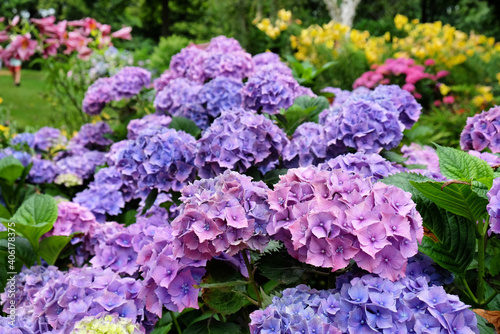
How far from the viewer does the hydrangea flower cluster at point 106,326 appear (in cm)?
109

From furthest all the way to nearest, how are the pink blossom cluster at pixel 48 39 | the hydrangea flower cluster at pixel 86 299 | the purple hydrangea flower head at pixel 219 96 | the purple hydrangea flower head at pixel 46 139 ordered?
the pink blossom cluster at pixel 48 39 → the purple hydrangea flower head at pixel 46 139 → the purple hydrangea flower head at pixel 219 96 → the hydrangea flower cluster at pixel 86 299

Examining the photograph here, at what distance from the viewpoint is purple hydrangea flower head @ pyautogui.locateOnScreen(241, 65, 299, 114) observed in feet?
6.95

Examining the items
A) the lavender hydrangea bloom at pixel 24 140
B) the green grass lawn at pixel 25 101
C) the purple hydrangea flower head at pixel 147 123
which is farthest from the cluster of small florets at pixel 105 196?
the green grass lawn at pixel 25 101

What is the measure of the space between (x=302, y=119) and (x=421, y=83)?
207 inches

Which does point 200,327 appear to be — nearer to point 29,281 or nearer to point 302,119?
point 29,281

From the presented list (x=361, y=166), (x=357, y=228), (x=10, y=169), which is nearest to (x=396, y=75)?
(x=361, y=166)

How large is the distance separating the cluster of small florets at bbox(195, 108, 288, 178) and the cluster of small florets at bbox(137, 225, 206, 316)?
466mm

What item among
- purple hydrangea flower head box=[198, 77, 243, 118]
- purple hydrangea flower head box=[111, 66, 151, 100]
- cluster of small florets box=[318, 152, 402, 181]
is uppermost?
cluster of small florets box=[318, 152, 402, 181]

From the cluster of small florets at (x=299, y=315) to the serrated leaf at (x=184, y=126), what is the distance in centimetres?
125

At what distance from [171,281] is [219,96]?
4.17ft

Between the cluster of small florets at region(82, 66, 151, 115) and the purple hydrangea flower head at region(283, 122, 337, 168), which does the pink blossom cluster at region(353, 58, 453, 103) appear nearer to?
the cluster of small florets at region(82, 66, 151, 115)

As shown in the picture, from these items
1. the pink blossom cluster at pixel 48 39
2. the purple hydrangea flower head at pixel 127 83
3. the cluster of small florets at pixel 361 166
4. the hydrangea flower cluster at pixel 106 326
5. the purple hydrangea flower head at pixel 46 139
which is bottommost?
the purple hydrangea flower head at pixel 46 139

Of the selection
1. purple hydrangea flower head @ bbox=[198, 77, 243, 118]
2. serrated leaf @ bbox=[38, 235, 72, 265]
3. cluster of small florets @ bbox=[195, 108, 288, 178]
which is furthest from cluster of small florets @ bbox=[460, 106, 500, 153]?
serrated leaf @ bbox=[38, 235, 72, 265]

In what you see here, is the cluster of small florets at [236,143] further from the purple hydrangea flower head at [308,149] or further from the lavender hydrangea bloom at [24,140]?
the lavender hydrangea bloom at [24,140]
